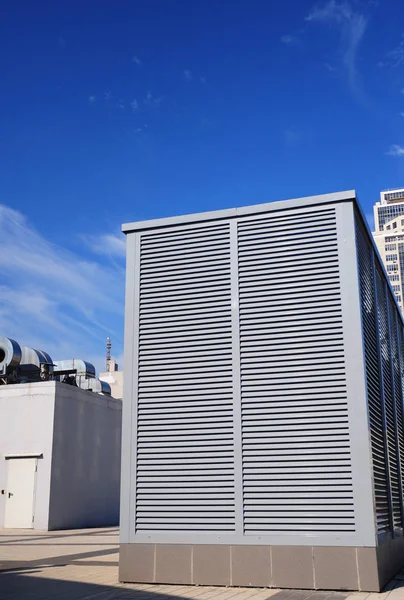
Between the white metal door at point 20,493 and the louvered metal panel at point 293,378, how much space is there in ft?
51.5

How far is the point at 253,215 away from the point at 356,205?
155cm

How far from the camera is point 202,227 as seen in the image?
10.1m

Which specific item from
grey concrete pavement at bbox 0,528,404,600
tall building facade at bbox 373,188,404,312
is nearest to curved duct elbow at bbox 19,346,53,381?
grey concrete pavement at bbox 0,528,404,600

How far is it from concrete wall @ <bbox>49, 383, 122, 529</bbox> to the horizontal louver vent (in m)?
14.2

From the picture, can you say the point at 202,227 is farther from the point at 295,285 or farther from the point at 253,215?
the point at 295,285

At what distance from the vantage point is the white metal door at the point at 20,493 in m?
22.1

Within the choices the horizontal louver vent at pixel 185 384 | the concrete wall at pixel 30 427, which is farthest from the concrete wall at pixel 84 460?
the horizontal louver vent at pixel 185 384

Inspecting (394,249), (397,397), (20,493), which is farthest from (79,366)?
(394,249)

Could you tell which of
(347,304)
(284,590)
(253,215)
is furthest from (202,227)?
(284,590)

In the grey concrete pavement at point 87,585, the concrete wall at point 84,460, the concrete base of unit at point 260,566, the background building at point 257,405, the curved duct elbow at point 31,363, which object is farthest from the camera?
the curved duct elbow at point 31,363

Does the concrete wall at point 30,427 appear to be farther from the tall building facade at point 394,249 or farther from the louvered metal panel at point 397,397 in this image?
the tall building facade at point 394,249

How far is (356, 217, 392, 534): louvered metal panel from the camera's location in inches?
352

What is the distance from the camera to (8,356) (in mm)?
26094

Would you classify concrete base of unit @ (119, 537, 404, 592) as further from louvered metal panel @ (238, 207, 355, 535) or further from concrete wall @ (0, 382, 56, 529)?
concrete wall @ (0, 382, 56, 529)
